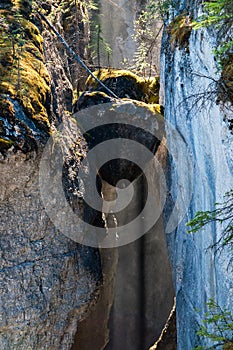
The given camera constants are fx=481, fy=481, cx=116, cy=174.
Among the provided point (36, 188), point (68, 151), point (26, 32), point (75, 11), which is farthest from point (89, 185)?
point (75, 11)

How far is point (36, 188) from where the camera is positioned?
865 centimetres

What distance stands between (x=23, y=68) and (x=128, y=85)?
3625 mm

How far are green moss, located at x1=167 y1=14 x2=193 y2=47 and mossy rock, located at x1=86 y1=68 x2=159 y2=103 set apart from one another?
3590mm

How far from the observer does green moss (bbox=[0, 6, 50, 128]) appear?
8.84 m

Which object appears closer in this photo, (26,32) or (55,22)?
(26,32)

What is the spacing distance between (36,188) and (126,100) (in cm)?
377

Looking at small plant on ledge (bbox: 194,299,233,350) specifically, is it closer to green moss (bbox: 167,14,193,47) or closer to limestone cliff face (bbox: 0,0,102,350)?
limestone cliff face (bbox: 0,0,102,350)

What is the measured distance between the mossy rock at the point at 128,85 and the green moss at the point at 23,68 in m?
2.50

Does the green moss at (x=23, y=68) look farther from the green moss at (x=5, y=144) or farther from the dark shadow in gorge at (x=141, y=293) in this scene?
the dark shadow in gorge at (x=141, y=293)

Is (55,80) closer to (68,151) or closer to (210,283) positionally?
(68,151)

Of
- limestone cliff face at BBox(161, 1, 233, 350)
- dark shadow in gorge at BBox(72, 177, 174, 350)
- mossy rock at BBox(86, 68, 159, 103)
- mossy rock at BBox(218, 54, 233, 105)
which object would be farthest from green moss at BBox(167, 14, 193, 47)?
dark shadow in gorge at BBox(72, 177, 174, 350)

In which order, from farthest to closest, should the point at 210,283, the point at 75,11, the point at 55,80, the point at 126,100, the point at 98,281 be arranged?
the point at 75,11 → the point at 126,100 → the point at 55,80 → the point at 98,281 → the point at 210,283

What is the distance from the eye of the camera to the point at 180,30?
8.00 m

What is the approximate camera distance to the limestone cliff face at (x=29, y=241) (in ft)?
27.0
